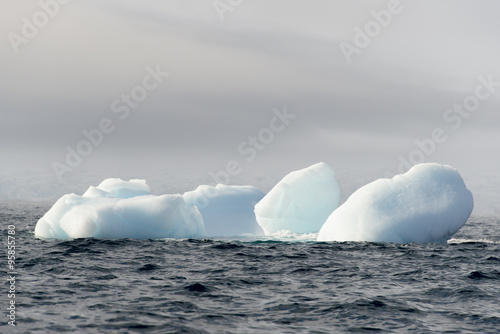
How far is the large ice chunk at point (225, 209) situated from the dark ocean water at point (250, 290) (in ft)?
28.7

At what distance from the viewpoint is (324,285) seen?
11531 millimetres

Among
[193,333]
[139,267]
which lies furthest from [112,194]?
[193,333]

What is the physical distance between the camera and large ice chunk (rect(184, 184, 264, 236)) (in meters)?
26.4

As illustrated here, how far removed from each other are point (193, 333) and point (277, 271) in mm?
5657

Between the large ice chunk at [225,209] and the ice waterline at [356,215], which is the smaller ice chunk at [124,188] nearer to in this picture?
the large ice chunk at [225,209]

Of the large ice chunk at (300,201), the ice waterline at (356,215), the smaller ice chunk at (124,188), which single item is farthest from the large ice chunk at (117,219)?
the smaller ice chunk at (124,188)

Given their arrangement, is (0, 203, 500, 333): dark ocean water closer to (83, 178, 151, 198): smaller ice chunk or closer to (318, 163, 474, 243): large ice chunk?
(318, 163, 474, 243): large ice chunk

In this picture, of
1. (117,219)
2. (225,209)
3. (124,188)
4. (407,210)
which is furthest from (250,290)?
(124,188)

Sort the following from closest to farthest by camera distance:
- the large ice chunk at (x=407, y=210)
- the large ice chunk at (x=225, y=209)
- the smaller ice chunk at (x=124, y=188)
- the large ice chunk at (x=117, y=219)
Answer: the large ice chunk at (x=407, y=210), the large ice chunk at (x=117, y=219), the large ice chunk at (x=225, y=209), the smaller ice chunk at (x=124, y=188)

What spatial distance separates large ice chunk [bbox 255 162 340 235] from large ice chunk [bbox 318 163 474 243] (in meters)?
5.31

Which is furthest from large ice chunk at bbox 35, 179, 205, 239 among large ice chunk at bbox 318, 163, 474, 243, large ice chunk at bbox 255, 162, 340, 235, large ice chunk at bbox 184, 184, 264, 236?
large ice chunk at bbox 318, 163, 474, 243

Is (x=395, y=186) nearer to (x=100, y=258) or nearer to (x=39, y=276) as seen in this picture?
(x=100, y=258)

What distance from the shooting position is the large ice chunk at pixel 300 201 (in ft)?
82.6

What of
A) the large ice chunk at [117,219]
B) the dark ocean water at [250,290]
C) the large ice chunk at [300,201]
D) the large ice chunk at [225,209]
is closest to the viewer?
the dark ocean water at [250,290]
